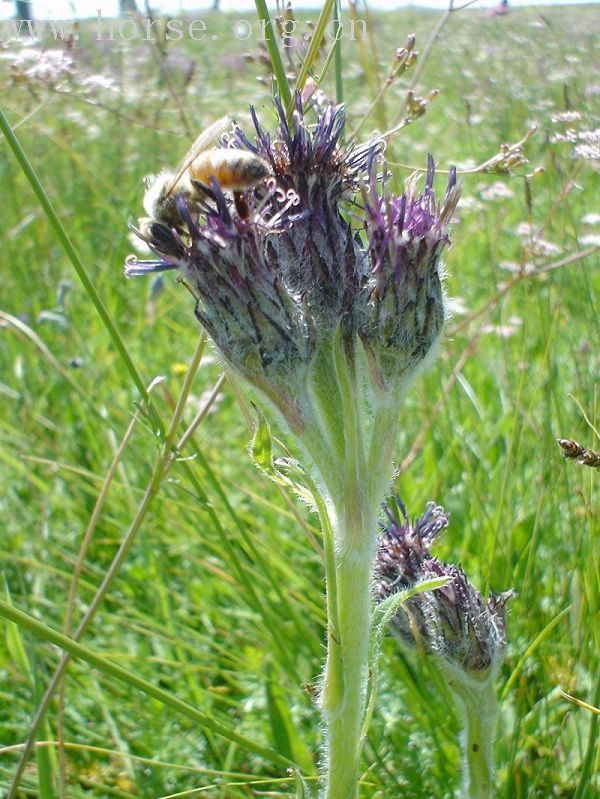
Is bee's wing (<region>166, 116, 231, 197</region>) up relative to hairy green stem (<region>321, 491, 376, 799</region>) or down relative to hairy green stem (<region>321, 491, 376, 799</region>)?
up

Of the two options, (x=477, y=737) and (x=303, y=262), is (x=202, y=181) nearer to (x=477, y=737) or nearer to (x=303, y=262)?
(x=303, y=262)

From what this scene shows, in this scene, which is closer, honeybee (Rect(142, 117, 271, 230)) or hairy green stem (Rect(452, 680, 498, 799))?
honeybee (Rect(142, 117, 271, 230))

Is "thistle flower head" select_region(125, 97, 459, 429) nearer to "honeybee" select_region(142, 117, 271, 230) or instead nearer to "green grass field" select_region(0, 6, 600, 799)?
"honeybee" select_region(142, 117, 271, 230)

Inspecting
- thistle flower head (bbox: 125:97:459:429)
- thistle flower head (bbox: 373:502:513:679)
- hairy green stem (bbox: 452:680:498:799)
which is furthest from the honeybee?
hairy green stem (bbox: 452:680:498:799)

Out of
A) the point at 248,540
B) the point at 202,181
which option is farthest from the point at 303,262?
the point at 248,540

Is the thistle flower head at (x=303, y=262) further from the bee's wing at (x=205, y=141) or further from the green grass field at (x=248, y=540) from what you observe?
the green grass field at (x=248, y=540)

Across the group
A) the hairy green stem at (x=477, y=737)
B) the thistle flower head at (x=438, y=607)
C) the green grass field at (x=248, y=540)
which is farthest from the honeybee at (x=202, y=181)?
the hairy green stem at (x=477, y=737)
